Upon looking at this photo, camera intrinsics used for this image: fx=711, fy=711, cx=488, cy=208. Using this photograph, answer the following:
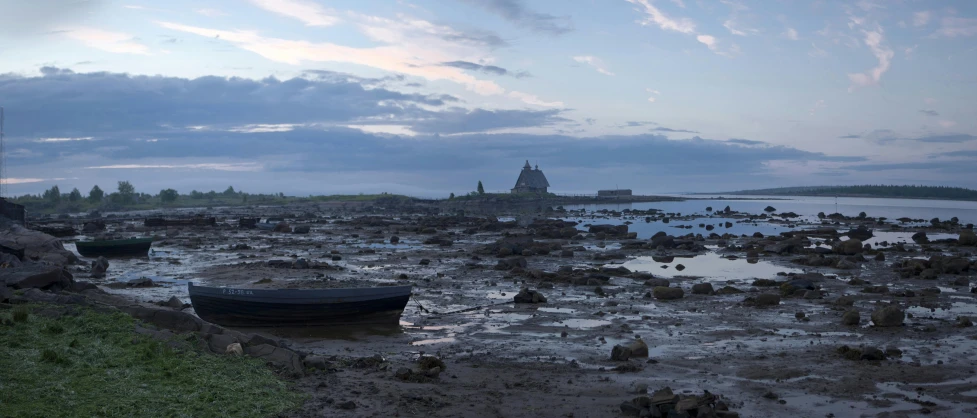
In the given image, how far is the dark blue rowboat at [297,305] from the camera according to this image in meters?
16.9

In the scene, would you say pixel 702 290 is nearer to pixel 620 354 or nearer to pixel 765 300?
pixel 765 300

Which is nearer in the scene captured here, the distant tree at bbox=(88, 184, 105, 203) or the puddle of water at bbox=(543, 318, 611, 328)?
the puddle of water at bbox=(543, 318, 611, 328)

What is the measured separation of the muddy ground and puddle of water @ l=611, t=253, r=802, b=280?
143 mm

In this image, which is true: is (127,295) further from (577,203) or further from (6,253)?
(577,203)

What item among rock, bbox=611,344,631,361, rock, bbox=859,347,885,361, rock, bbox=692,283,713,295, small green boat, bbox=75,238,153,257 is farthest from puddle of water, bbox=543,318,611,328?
small green boat, bbox=75,238,153,257

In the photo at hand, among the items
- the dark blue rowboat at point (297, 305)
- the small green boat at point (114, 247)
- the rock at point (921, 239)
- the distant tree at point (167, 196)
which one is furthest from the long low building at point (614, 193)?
the dark blue rowboat at point (297, 305)

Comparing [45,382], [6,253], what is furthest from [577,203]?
[45,382]

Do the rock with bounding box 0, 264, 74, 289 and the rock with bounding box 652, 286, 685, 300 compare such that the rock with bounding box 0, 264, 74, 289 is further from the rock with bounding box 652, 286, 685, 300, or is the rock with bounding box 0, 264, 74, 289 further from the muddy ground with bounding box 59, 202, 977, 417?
the rock with bounding box 652, 286, 685, 300

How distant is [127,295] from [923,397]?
21234 millimetres

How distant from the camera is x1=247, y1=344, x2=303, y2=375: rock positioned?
38.6ft

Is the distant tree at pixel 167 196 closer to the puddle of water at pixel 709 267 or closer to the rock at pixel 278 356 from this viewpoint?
the puddle of water at pixel 709 267

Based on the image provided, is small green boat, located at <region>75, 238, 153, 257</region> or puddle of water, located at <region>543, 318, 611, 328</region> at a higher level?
small green boat, located at <region>75, 238, 153, 257</region>

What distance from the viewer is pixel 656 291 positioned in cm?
2181

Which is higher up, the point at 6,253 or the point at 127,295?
the point at 6,253
